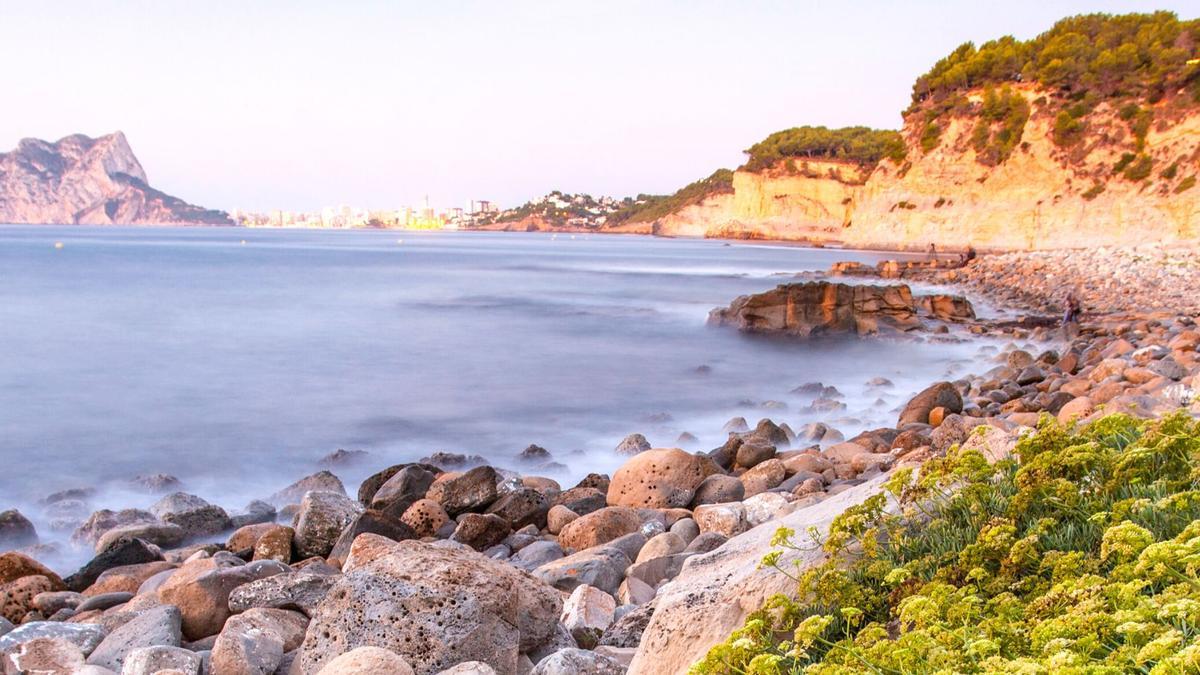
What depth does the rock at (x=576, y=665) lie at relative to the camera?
12.5 ft

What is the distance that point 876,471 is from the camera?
9172mm

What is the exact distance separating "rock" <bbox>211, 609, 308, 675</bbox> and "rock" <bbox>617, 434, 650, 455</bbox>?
7.81m

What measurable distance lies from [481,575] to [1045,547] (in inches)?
97.8

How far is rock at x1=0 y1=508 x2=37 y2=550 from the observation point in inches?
351

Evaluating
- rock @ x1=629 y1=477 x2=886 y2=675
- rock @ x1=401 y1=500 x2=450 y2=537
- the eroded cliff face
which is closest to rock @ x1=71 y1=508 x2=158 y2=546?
rock @ x1=401 y1=500 x2=450 y2=537

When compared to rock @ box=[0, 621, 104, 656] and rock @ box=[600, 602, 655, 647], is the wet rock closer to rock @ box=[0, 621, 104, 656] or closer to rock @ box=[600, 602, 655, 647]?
rock @ box=[0, 621, 104, 656]

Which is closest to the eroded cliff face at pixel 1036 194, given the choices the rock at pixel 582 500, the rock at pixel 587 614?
the rock at pixel 582 500

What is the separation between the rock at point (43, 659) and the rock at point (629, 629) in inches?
111

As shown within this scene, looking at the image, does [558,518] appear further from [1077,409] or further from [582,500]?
[1077,409]

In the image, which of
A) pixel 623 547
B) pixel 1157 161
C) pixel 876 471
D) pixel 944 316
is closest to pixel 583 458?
pixel 876 471

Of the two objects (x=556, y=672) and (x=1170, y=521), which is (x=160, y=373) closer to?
(x=556, y=672)

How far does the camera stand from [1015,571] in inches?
126

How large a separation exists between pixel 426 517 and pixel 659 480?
2316mm

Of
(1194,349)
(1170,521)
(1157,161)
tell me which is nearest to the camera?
(1170,521)
